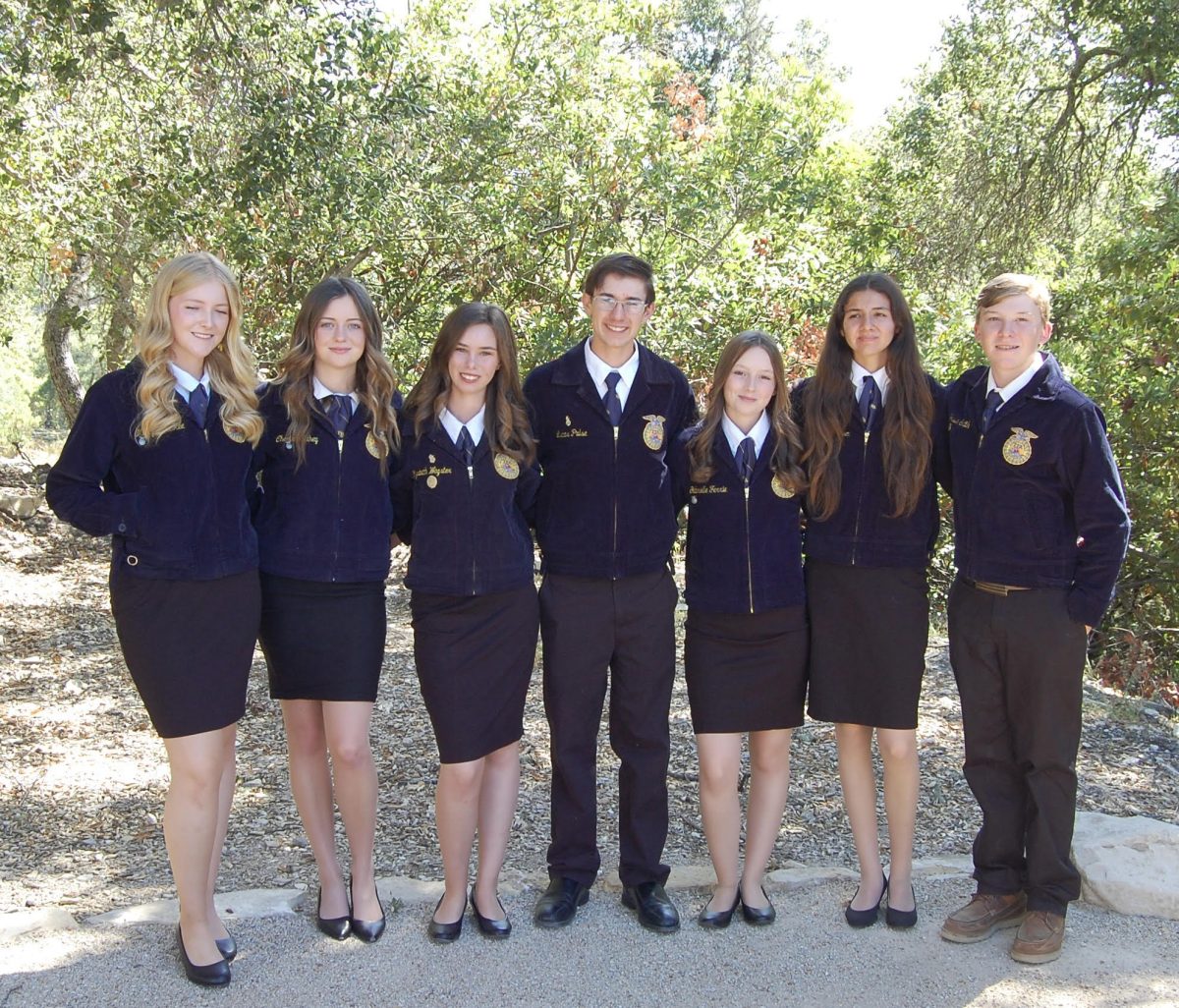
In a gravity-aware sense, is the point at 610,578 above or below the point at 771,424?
below

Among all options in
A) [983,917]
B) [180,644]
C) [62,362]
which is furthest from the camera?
[62,362]

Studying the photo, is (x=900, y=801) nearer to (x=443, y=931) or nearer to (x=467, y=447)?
(x=443, y=931)

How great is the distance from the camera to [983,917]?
3.61 meters

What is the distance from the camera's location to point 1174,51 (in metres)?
7.85

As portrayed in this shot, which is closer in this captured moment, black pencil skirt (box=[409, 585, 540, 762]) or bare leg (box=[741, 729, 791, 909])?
black pencil skirt (box=[409, 585, 540, 762])

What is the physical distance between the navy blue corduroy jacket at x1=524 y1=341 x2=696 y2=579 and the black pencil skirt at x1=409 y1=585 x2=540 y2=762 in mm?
238

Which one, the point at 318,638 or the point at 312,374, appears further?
the point at 312,374

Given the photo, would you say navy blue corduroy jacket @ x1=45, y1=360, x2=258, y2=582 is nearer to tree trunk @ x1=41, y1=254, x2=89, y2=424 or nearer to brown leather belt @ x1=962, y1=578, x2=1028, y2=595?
brown leather belt @ x1=962, y1=578, x2=1028, y2=595

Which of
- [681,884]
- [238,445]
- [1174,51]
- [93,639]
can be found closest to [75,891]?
[238,445]

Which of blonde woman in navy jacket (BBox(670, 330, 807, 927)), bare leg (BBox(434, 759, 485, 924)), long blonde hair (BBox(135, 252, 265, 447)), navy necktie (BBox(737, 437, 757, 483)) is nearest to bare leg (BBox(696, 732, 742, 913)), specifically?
blonde woman in navy jacket (BBox(670, 330, 807, 927))

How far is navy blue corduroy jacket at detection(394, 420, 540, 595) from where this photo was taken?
136 inches

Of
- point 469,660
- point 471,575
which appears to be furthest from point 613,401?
point 469,660

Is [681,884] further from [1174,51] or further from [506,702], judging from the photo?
[1174,51]

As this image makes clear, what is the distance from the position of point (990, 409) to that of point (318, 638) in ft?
7.23
